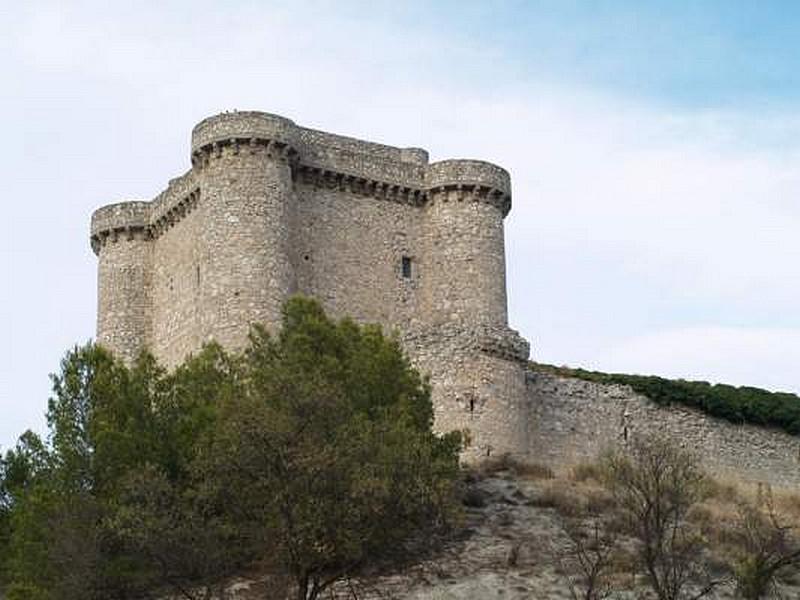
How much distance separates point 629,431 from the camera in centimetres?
4272

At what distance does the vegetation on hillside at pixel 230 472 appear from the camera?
2548cm

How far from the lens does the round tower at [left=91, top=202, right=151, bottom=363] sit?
44625 mm

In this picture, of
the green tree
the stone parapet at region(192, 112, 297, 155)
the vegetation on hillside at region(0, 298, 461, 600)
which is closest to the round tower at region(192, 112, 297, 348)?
the stone parapet at region(192, 112, 297, 155)

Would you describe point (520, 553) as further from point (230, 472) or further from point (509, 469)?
point (230, 472)

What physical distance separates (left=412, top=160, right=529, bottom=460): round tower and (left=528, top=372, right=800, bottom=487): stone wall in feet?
6.28

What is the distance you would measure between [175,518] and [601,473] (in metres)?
12.1

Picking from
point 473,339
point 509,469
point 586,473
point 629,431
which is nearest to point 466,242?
point 473,339

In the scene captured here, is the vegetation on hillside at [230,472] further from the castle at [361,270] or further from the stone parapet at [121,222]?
the stone parapet at [121,222]

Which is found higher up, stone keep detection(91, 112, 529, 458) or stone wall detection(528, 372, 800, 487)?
stone keep detection(91, 112, 529, 458)

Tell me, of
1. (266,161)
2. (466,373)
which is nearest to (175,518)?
(466,373)

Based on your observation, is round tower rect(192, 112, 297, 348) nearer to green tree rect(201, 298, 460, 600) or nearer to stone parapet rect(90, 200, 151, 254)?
stone parapet rect(90, 200, 151, 254)

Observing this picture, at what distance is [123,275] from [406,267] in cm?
790

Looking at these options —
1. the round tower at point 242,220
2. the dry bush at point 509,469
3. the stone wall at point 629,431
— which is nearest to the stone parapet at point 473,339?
the stone wall at point 629,431

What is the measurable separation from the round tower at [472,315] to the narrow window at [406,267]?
376mm
